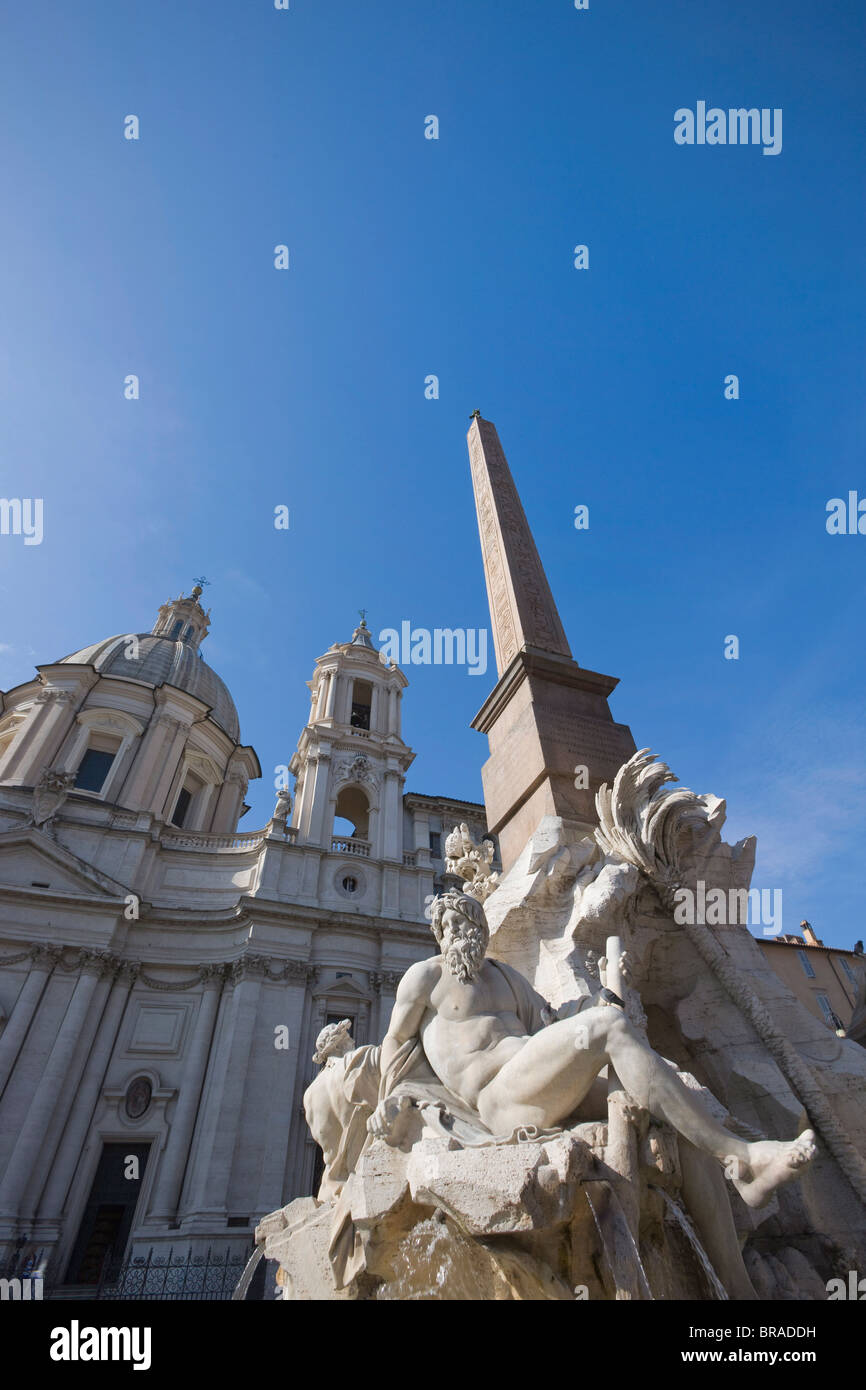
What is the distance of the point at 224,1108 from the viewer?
18.2 meters

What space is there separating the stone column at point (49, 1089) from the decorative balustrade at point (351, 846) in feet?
28.6

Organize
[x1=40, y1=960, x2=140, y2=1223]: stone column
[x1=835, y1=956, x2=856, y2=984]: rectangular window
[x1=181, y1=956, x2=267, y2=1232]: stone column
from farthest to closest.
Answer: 1. [x1=835, y1=956, x2=856, y2=984]: rectangular window
2. [x1=40, y1=960, x2=140, y2=1223]: stone column
3. [x1=181, y1=956, x2=267, y2=1232]: stone column

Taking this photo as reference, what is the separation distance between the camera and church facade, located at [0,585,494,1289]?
17.3 metres

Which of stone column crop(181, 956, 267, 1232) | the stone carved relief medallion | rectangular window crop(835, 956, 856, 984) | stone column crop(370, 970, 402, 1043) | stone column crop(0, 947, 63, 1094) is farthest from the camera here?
rectangular window crop(835, 956, 856, 984)

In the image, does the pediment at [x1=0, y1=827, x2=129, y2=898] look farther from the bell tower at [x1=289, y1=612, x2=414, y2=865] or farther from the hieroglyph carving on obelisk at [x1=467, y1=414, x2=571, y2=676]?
the hieroglyph carving on obelisk at [x1=467, y1=414, x2=571, y2=676]

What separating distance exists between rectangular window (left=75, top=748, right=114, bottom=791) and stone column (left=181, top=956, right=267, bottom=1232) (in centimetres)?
1014

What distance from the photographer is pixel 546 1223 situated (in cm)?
250

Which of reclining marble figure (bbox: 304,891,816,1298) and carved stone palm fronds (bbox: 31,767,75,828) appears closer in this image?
reclining marble figure (bbox: 304,891,816,1298)

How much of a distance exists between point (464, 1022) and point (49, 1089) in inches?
767

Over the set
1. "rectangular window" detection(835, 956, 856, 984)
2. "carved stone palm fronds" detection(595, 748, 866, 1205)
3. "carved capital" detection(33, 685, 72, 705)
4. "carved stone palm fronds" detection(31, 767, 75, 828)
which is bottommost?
"carved stone palm fronds" detection(595, 748, 866, 1205)

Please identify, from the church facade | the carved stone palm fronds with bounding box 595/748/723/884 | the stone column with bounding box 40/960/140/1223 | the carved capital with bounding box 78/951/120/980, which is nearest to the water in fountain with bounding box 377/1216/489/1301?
the carved stone palm fronds with bounding box 595/748/723/884
